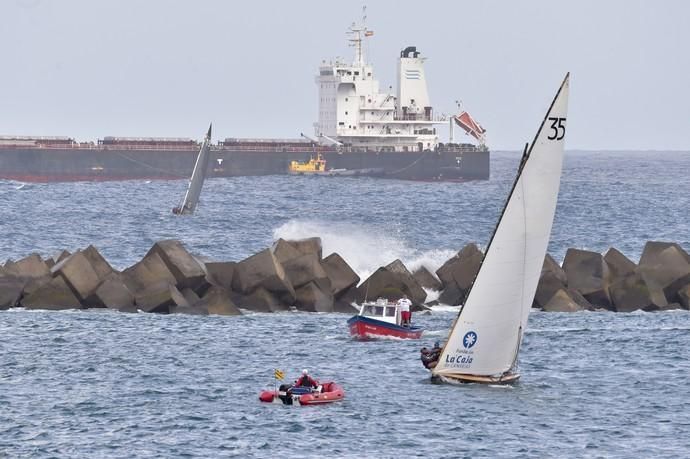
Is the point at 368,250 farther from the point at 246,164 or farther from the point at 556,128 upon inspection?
the point at 246,164

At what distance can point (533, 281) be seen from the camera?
34656mm

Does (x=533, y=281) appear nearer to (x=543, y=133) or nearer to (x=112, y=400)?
(x=543, y=133)

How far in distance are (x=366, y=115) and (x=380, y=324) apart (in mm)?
111963

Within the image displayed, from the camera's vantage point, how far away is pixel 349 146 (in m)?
153

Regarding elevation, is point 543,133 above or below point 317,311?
above

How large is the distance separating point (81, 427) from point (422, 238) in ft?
161

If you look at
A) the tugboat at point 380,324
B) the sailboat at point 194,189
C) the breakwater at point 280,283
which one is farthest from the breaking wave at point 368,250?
the sailboat at point 194,189

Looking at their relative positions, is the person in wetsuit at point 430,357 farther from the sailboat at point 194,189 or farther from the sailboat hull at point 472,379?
the sailboat at point 194,189

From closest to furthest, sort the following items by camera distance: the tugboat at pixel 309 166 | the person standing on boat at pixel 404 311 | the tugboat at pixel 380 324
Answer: the tugboat at pixel 380 324 → the person standing on boat at pixel 404 311 → the tugboat at pixel 309 166

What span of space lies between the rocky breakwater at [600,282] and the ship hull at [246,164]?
3662 inches

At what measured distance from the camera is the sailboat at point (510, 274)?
33250mm

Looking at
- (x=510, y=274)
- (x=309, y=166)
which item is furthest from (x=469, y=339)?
(x=309, y=166)

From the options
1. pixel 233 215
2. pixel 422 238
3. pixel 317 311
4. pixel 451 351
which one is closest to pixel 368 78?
pixel 233 215

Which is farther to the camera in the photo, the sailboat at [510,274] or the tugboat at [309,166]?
the tugboat at [309,166]
